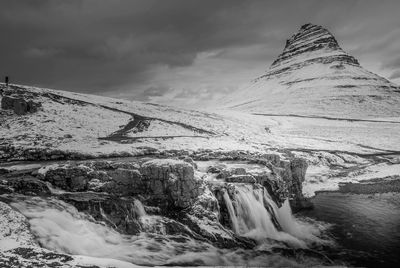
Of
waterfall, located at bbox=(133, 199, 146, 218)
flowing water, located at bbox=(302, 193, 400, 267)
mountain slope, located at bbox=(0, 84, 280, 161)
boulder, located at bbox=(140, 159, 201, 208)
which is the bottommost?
flowing water, located at bbox=(302, 193, 400, 267)

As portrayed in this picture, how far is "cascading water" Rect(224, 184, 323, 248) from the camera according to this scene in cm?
2684

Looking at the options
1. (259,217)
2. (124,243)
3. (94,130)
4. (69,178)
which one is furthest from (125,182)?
(94,130)

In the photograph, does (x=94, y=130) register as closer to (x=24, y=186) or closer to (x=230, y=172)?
(x=230, y=172)

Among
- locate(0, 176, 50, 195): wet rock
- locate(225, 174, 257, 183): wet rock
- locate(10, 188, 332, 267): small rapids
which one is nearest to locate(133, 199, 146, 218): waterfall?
locate(10, 188, 332, 267): small rapids

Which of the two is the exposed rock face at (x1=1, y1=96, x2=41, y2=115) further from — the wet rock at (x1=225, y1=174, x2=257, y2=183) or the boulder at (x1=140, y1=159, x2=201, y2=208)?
the wet rock at (x1=225, y1=174, x2=257, y2=183)

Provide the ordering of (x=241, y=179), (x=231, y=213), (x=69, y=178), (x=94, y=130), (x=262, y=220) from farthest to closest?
(x=94, y=130)
(x=241, y=179)
(x=262, y=220)
(x=231, y=213)
(x=69, y=178)

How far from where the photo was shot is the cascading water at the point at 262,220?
26.8m

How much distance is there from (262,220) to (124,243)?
1205 centimetres

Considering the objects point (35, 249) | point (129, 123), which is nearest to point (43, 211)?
point (35, 249)

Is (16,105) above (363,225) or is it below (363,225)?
above

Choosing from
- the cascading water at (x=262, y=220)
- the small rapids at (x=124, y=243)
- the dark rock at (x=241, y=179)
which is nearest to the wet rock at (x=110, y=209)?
the small rapids at (x=124, y=243)

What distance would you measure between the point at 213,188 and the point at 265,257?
25.8 ft

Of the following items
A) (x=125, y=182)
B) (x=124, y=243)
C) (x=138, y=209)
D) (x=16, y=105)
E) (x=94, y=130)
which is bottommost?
(x=124, y=243)

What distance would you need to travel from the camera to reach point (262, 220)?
1117 inches
